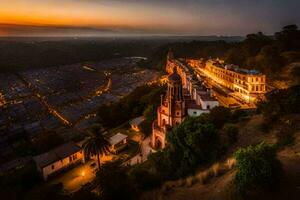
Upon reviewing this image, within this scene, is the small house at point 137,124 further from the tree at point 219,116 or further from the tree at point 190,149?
the tree at point 190,149

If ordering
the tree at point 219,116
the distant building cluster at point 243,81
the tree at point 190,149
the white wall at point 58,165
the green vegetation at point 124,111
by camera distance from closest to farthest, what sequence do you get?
the tree at point 190,149 < the tree at point 219,116 < the white wall at point 58,165 < the distant building cluster at point 243,81 < the green vegetation at point 124,111

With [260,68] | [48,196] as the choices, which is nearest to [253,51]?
[260,68]

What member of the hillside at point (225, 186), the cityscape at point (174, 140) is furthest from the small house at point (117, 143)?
the hillside at point (225, 186)

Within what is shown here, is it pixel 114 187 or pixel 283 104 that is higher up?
pixel 283 104

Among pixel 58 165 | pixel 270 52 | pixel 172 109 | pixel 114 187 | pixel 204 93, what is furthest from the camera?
pixel 270 52

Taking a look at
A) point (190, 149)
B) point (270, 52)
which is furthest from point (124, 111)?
point (270, 52)

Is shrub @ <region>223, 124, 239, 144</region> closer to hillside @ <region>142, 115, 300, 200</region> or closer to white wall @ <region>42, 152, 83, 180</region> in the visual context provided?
hillside @ <region>142, 115, 300, 200</region>

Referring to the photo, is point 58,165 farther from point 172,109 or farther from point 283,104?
point 283,104

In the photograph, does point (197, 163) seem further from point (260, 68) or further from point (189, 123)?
point (260, 68)
